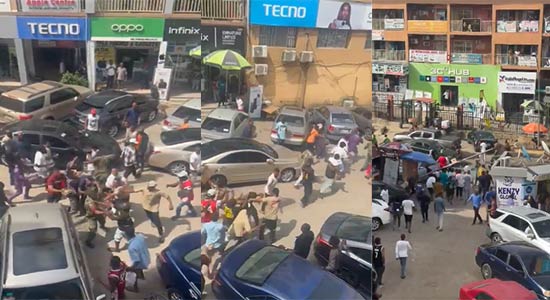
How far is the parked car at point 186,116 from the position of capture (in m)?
4.93

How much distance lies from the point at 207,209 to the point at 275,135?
2.34 feet

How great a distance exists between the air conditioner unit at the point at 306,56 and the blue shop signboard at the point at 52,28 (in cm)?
155

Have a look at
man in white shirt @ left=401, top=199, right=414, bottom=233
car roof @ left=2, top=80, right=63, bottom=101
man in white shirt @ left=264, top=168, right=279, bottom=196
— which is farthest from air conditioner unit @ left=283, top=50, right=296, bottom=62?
man in white shirt @ left=401, top=199, right=414, bottom=233

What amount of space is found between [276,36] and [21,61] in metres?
1.82

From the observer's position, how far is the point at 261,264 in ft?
16.1

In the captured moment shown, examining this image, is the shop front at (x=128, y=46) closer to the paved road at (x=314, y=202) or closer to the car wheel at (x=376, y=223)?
the paved road at (x=314, y=202)

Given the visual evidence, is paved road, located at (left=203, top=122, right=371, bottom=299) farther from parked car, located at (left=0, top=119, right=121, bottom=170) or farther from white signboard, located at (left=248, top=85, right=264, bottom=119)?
parked car, located at (left=0, top=119, right=121, bottom=170)

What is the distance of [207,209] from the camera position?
491cm

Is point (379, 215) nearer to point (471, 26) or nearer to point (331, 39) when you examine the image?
point (331, 39)

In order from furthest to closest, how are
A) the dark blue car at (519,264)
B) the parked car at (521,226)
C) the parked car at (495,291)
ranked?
the parked car at (521,226), the dark blue car at (519,264), the parked car at (495,291)

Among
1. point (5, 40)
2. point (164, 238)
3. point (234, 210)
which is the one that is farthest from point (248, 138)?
point (5, 40)

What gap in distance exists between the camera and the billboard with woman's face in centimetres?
494

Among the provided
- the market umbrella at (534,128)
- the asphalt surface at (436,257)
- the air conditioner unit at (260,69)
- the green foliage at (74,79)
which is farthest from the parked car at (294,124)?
the market umbrella at (534,128)

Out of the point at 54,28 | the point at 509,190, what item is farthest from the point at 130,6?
the point at 509,190
